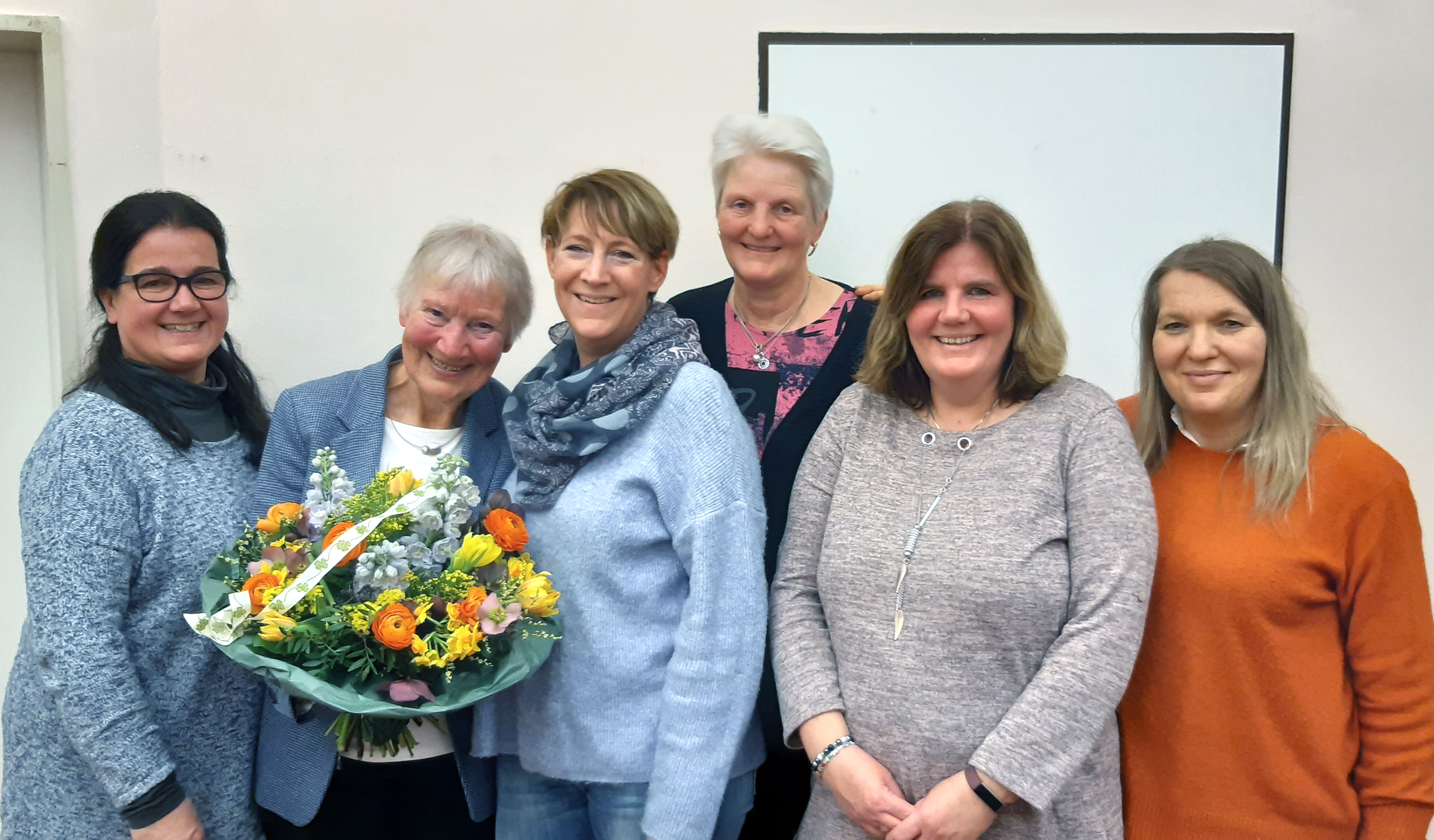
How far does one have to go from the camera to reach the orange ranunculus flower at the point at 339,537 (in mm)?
1335

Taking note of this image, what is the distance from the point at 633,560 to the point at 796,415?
49 centimetres

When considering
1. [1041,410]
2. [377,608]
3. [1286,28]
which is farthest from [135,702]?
[1286,28]

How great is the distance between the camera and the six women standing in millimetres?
1333

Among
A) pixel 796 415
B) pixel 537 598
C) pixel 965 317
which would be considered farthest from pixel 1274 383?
pixel 537 598

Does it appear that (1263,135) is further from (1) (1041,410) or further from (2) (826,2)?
(1) (1041,410)

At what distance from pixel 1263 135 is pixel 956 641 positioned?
1.85m

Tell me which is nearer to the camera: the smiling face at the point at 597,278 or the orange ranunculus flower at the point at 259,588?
the orange ranunculus flower at the point at 259,588

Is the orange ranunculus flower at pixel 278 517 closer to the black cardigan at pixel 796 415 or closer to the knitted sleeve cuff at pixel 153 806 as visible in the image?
the knitted sleeve cuff at pixel 153 806

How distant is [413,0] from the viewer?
92.1 inches

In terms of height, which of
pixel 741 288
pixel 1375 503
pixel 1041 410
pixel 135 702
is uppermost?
pixel 741 288

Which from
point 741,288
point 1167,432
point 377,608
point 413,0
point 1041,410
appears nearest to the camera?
point 377,608

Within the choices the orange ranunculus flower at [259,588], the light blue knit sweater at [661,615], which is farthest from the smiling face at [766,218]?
the orange ranunculus flower at [259,588]

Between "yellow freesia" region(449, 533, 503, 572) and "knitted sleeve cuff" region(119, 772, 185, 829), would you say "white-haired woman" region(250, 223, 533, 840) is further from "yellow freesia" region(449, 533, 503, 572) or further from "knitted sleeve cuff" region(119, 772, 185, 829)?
"yellow freesia" region(449, 533, 503, 572)

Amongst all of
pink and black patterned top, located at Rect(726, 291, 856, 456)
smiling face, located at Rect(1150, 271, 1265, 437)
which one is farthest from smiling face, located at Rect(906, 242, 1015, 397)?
pink and black patterned top, located at Rect(726, 291, 856, 456)
